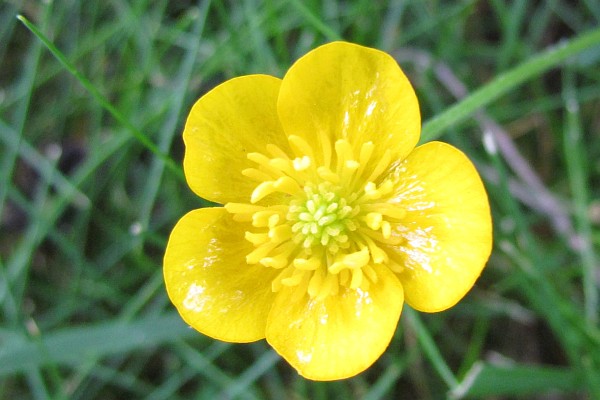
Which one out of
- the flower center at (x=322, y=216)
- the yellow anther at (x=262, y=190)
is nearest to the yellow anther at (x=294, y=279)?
the flower center at (x=322, y=216)

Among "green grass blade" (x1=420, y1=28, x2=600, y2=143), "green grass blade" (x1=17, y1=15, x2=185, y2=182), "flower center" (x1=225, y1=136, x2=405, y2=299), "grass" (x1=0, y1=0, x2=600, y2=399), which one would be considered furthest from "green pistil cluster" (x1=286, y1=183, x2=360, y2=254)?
"grass" (x1=0, y1=0, x2=600, y2=399)

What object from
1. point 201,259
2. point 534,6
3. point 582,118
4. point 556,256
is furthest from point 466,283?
point 534,6

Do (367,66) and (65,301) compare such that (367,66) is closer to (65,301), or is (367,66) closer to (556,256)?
(556,256)

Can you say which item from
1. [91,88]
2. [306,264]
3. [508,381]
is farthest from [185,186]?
[508,381]

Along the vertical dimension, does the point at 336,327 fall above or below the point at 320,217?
below

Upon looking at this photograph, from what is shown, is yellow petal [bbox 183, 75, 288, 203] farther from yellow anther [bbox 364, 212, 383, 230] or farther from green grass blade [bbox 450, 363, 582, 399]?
green grass blade [bbox 450, 363, 582, 399]

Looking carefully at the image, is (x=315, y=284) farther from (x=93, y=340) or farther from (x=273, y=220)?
(x=93, y=340)
